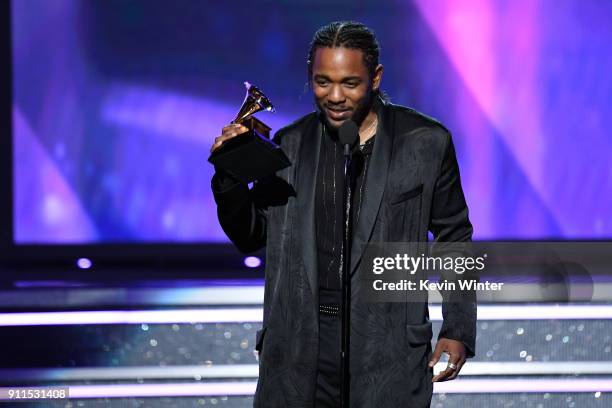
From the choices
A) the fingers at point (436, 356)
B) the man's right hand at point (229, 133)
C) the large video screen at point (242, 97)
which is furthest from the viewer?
the large video screen at point (242, 97)

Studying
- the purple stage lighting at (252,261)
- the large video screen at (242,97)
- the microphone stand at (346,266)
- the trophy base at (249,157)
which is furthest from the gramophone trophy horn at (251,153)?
the purple stage lighting at (252,261)

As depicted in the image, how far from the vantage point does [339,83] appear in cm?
201

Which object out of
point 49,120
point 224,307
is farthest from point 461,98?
point 49,120

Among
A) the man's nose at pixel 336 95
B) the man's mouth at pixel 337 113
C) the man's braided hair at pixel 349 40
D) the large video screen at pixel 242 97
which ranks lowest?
the man's mouth at pixel 337 113

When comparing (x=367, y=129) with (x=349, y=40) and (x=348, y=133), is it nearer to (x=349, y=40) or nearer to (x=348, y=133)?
(x=349, y=40)

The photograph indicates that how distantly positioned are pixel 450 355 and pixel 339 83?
64 centimetres

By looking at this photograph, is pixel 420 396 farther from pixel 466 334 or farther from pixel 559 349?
pixel 559 349

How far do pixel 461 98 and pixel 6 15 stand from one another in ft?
6.51

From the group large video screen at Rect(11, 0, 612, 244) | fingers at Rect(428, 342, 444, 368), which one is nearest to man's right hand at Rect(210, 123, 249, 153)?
fingers at Rect(428, 342, 444, 368)

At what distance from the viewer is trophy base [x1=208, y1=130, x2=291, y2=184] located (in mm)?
1982

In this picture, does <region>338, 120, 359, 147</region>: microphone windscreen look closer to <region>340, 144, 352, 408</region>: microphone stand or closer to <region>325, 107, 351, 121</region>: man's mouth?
<region>340, 144, 352, 408</region>: microphone stand

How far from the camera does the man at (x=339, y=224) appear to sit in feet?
6.66

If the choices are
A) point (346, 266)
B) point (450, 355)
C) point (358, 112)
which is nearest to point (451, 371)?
point (450, 355)

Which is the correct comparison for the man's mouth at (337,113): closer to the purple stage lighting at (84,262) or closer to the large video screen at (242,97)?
the large video screen at (242,97)
